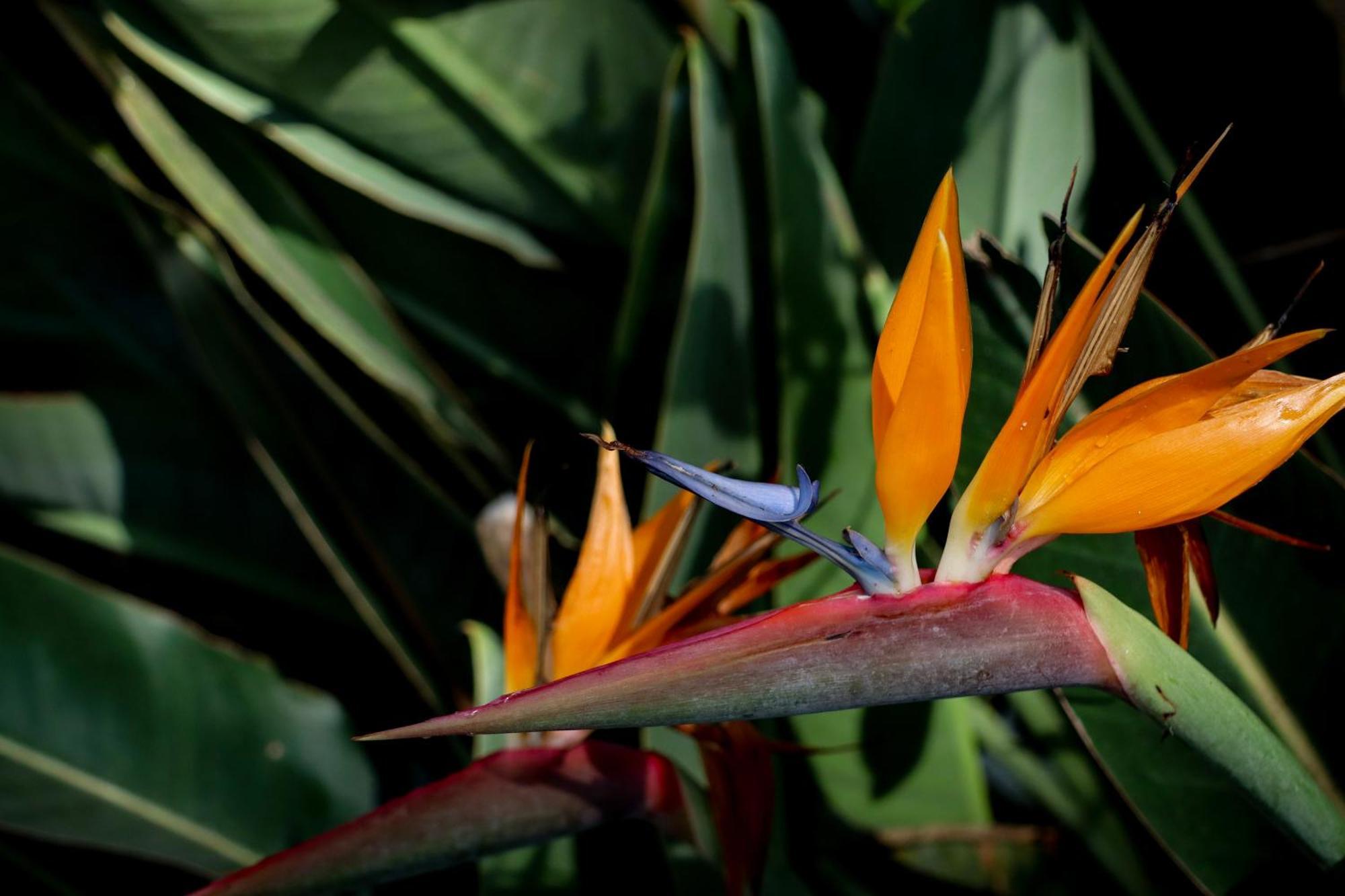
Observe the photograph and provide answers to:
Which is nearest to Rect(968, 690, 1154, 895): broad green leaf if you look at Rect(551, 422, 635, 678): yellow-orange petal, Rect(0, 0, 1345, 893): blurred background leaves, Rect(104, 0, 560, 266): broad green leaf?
Rect(0, 0, 1345, 893): blurred background leaves

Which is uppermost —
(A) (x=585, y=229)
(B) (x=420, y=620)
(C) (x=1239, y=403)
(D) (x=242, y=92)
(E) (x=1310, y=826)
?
(D) (x=242, y=92)

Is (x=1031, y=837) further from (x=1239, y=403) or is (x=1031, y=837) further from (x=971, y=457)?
(x=1239, y=403)

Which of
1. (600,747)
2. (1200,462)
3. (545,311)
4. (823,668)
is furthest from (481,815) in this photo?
(545,311)

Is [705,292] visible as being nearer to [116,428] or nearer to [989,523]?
[989,523]

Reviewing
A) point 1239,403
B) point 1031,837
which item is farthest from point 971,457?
point 1031,837

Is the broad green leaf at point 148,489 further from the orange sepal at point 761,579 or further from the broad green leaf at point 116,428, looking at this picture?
the orange sepal at point 761,579

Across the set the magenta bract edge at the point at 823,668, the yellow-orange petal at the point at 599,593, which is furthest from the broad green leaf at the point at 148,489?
the magenta bract edge at the point at 823,668
